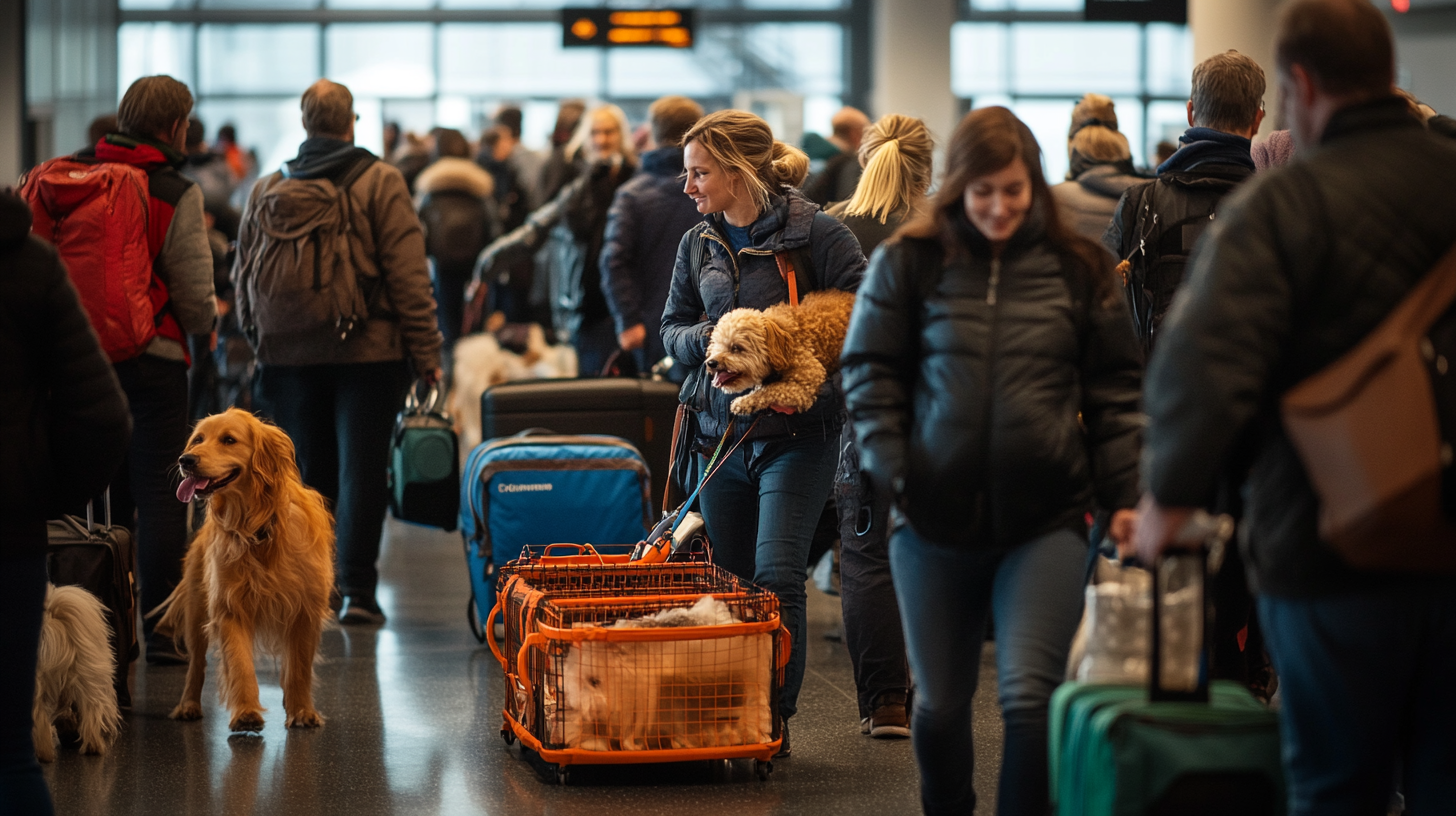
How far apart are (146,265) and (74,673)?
4.67ft

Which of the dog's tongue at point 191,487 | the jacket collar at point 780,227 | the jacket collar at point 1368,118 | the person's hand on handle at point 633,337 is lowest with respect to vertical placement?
the dog's tongue at point 191,487

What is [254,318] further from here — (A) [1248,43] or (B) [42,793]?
(A) [1248,43]

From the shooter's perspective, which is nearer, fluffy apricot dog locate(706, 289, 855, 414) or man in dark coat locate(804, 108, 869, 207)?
fluffy apricot dog locate(706, 289, 855, 414)

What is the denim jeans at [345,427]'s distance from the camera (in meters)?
6.07

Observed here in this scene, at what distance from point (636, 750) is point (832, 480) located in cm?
88

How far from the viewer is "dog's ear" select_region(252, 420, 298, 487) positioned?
4750 millimetres

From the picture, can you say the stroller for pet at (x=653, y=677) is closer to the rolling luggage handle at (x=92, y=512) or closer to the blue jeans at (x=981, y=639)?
the blue jeans at (x=981, y=639)

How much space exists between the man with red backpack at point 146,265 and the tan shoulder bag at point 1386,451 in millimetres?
3979

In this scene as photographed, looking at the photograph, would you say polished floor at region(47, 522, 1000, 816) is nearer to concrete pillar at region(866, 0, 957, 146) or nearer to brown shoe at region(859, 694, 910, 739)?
brown shoe at region(859, 694, 910, 739)

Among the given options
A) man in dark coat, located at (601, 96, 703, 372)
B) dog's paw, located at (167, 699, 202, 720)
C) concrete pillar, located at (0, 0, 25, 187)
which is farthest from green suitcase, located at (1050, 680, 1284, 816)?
concrete pillar, located at (0, 0, 25, 187)

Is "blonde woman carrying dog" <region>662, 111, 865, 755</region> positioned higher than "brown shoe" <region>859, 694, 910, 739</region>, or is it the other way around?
"blonde woman carrying dog" <region>662, 111, 865, 755</region>

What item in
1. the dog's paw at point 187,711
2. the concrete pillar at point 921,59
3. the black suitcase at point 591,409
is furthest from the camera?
the concrete pillar at point 921,59

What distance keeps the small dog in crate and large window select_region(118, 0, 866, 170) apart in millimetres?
15623

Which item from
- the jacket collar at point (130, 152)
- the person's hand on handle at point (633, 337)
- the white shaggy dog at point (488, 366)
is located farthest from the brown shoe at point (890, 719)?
the white shaggy dog at point (488, 366)
